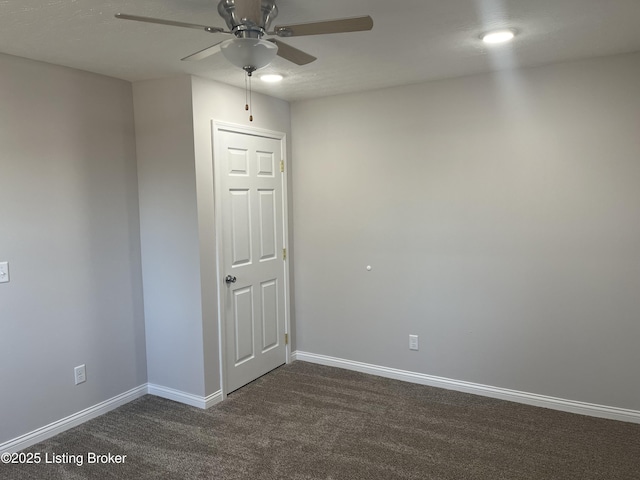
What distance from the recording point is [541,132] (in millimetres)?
3168

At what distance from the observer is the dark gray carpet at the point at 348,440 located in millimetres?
2584

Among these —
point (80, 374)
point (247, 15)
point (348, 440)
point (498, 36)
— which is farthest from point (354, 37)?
point (80, 374)

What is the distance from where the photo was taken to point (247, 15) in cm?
173

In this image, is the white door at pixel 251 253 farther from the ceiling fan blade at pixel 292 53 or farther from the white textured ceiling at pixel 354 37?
the ceiling fan blade at pixel 292 53

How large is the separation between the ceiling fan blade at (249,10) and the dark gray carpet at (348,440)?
7.44 feet

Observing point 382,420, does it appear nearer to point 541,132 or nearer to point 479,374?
point 479,374

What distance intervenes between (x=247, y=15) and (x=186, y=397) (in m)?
2.72

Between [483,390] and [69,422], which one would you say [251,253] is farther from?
[483,390]

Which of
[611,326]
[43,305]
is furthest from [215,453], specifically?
[611,326]

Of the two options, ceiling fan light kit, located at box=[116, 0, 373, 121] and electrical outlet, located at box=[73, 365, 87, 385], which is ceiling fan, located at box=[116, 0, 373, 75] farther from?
electrical outlet, located at box=[73, 365, 87, 385]

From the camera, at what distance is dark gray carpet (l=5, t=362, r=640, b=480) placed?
258cm

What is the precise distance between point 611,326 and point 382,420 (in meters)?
1.63

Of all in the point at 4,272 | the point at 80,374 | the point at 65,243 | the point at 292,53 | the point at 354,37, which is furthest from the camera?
the point at 80,374

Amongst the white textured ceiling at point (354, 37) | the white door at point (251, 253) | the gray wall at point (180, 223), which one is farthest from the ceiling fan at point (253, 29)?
the white door at point (251, 253)
